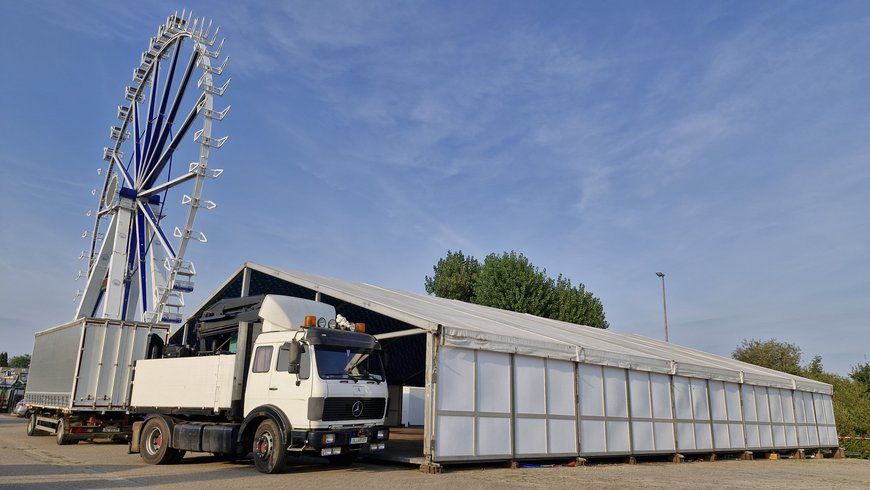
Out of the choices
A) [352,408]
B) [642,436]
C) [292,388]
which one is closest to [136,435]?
[292,388]

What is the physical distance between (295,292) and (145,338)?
4.71 meters

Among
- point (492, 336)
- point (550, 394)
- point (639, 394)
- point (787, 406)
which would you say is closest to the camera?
point (492, 336)

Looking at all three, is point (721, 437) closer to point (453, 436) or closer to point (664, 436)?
point (664, 436)

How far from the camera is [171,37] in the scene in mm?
33188

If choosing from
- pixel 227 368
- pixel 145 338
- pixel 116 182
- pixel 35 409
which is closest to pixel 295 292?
pixel 145 338

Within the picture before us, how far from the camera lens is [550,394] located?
49.1ft

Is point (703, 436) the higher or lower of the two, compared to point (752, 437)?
higher

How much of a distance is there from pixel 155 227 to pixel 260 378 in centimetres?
2373

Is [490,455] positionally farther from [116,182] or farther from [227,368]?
[116,182]

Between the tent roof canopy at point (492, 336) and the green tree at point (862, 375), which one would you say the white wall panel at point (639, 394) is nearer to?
the tent roof canopy at point (492, 336)

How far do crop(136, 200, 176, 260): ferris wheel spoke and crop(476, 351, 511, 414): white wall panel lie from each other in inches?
832

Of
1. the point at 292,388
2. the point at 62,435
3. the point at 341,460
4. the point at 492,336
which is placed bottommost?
the point at 341,460

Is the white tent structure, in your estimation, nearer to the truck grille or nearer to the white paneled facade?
the white paneled facade

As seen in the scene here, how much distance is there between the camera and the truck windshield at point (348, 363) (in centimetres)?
1173
